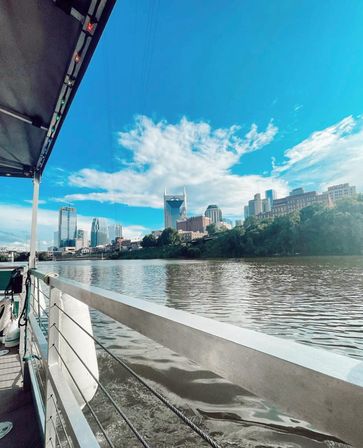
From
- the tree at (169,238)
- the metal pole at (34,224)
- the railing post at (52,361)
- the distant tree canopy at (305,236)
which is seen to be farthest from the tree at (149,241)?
the railing post at (52,361)

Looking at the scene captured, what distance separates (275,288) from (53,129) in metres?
10.7

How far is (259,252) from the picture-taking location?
3512 cm

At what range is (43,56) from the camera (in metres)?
1.37

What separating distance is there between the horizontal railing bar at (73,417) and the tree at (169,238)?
51500 millimetres

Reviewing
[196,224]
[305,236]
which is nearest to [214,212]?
[196,224]

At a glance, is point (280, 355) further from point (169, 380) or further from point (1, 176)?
point (169, 380)

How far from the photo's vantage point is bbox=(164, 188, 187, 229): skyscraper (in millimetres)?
112750

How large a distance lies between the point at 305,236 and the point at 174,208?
85.5 m

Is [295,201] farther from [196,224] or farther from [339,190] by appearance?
[196,224]

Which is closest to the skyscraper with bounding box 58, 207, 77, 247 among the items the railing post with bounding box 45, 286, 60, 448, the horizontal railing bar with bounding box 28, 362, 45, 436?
the horizontal railing bar with bounding box 28, 362, 45, 436

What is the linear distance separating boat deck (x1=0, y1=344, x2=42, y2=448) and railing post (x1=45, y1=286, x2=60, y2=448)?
37cm

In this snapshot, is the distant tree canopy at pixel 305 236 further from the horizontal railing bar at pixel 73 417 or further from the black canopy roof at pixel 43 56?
the horizontal railing bar at pixel 73 417

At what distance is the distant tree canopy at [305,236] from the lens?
2891 centimetres

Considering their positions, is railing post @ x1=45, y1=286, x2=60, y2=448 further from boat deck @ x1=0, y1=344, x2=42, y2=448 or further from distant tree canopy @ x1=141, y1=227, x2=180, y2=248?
distant tree canopy @ x1=141, y1=227, x2=180, y2=248
